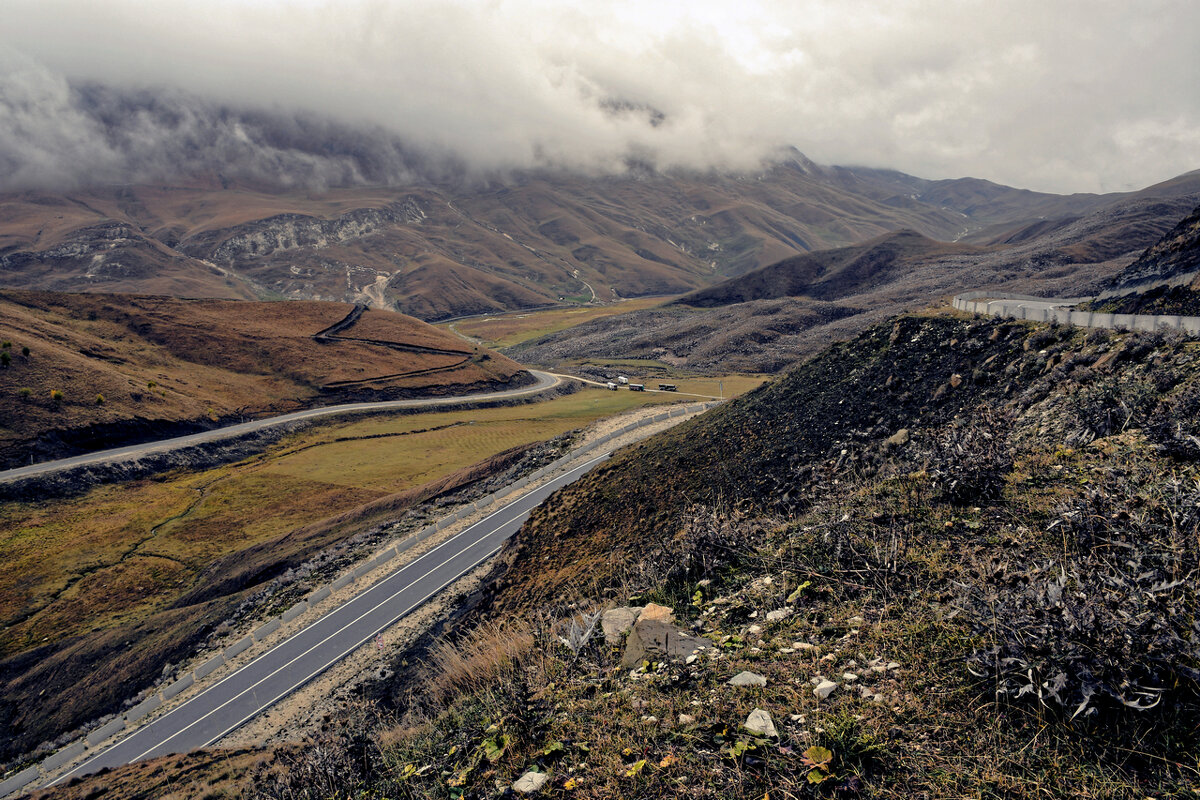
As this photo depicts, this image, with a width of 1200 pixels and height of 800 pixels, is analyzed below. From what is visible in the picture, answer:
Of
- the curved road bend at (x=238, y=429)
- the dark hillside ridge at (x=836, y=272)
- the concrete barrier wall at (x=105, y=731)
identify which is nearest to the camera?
the concrete barrier wall at (x=105, y=731)

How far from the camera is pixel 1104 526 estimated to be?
5.43 m

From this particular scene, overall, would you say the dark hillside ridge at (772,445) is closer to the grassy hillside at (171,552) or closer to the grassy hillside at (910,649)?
the grassy hillside at (910,649)

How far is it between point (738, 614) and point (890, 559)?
1.86 m

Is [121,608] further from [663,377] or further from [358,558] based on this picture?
[663,377]

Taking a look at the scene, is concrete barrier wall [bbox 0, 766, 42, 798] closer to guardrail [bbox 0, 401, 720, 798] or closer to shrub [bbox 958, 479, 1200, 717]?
guardrail [bbox 0, 401, 720, 798]

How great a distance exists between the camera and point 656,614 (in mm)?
7090

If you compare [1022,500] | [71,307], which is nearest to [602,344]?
[71,307]

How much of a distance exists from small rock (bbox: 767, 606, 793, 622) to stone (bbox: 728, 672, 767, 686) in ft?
3.76

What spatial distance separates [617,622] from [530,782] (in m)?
2.89

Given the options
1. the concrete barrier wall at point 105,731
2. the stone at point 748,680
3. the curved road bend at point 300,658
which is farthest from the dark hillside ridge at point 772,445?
the concrete barrier wall at point 105,731

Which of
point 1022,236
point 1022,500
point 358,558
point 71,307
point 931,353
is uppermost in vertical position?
point 1022,236

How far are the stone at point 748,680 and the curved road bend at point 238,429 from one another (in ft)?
189

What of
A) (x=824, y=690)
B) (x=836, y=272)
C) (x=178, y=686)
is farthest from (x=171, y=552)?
(x=836, y=272)

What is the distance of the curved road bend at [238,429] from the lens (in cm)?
4497
